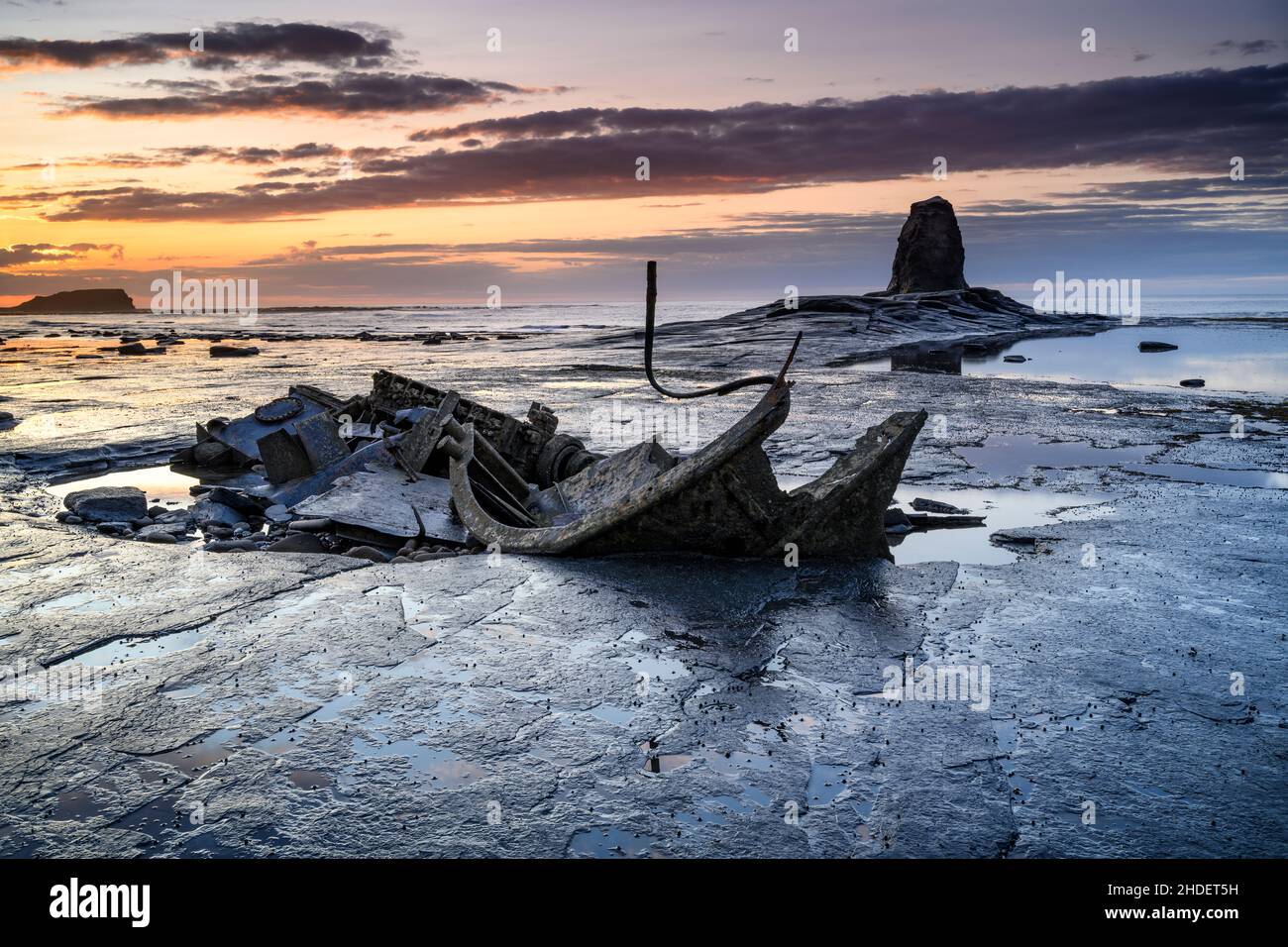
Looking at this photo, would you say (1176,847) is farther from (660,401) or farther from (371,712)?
(660,401)

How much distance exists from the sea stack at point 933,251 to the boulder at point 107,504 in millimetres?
69664

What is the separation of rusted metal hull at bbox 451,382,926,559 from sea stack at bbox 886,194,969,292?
68.9 metres

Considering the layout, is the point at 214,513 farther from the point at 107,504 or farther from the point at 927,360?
the point at 927,360

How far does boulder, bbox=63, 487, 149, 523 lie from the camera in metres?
7.79

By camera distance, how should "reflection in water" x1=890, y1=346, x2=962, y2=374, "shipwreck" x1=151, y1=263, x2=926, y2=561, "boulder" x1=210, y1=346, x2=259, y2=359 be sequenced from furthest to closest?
"boulder" x1=210, y1=346, x2=259, y2=359 < "reflection in water" x1=890, y1=346, x2=962, y2=374 < "shipwreck" x1=151, y1=263, x2=926, y2=561

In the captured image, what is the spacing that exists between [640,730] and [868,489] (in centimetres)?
320

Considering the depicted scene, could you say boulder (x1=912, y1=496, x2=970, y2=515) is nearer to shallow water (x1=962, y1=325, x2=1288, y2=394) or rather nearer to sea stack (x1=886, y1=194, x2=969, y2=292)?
shallow water (x1=962, y1=325, x2=1288, y2=394)

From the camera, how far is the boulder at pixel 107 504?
7.79m

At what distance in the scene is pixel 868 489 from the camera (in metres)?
6.31
